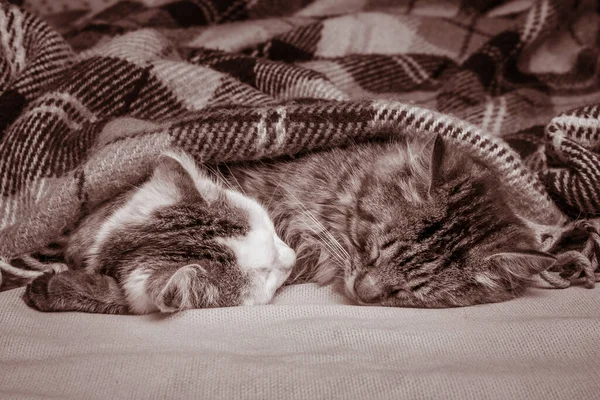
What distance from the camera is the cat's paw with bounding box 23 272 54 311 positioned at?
3.35 feet

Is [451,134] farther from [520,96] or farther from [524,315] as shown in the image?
[520,96]

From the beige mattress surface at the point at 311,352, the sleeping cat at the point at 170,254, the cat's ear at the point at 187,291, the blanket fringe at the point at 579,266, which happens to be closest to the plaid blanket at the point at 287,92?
the blanket fringe at the point at 579,266

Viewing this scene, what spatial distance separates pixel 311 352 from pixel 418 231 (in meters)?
0.39

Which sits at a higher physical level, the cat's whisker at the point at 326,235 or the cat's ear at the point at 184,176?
the cat's ear at the point at 184,176

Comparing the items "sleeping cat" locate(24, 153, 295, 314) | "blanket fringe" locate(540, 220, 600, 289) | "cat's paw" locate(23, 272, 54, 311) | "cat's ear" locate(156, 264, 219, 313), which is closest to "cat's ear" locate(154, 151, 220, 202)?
"sleeping cat" locate(24, 153, 295, 314)

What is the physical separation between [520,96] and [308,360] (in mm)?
1381

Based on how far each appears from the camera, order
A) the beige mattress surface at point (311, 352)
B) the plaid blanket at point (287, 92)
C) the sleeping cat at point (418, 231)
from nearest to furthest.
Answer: the beige mattress surface at point (311, 352)
the sleeping cat at point (418, 231)
the plaid blanket at point (287, 92)

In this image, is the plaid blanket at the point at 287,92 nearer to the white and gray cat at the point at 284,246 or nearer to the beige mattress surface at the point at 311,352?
the white and gray cat at the point at 284,246

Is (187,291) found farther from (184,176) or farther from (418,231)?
(418,231)

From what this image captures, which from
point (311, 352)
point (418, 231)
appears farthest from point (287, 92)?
point (311, 352)

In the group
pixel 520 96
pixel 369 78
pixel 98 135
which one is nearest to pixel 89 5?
pixel 98 135

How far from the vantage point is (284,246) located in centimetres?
125

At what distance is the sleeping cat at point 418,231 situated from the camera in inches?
43.6

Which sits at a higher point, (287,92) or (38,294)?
(287,92)
